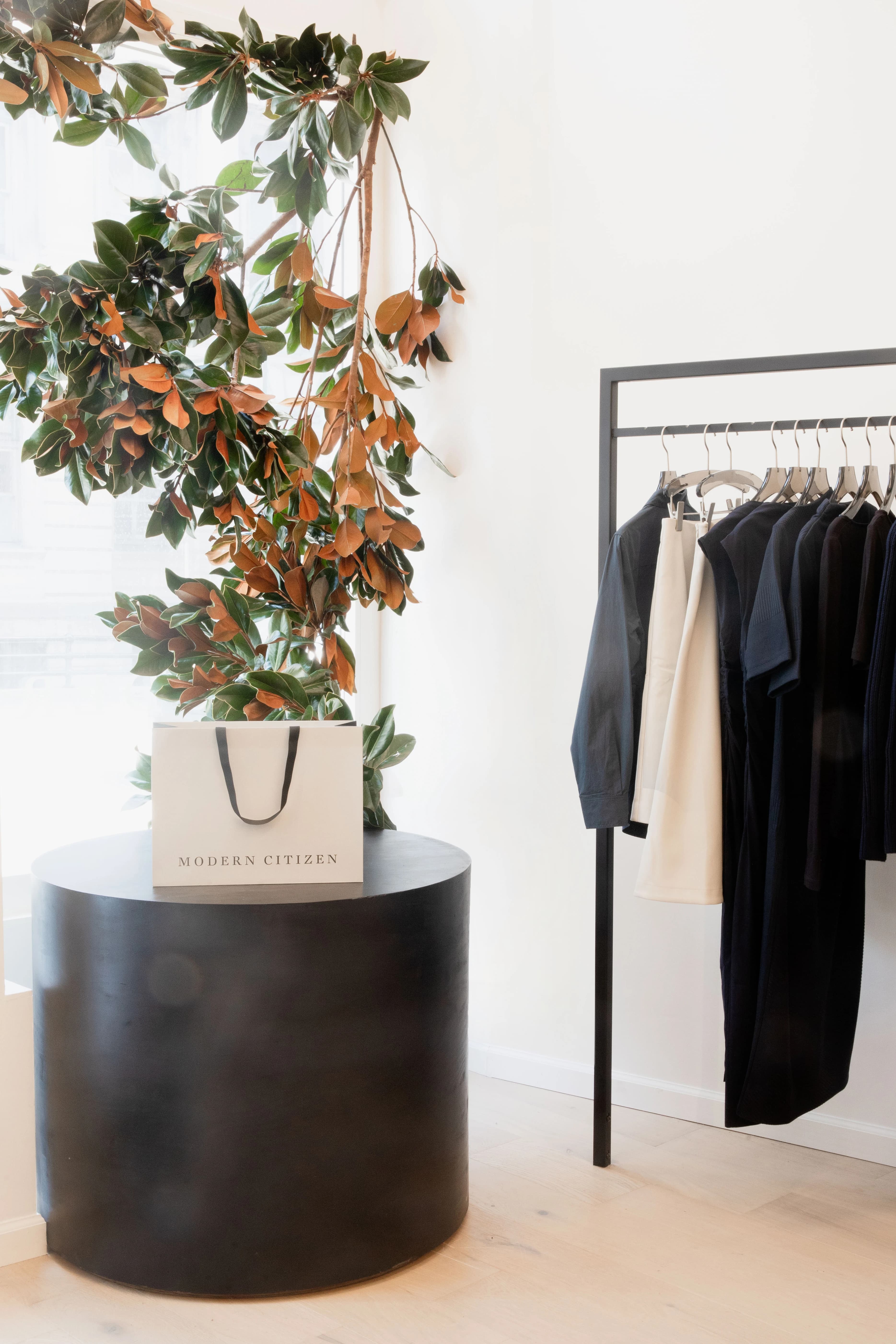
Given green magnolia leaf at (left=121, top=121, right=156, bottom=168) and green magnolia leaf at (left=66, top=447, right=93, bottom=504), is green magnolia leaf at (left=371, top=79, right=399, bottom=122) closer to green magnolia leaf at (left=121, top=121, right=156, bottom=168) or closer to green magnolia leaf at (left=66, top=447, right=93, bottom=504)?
green magnolia leaf at (left=121, top=121, right=156, bottom=168)

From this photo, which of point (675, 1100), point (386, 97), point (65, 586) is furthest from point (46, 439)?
point (675, 1100)

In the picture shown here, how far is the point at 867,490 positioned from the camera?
6.84ft

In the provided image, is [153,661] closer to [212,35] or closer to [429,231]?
[212,35]

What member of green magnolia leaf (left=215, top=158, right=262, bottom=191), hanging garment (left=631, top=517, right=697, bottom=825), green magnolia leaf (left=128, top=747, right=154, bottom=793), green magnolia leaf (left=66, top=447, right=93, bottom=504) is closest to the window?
green magnolia leaf (left=215, top=158, right=262, bottom=191)

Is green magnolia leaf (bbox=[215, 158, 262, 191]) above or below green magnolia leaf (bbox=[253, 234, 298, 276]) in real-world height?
above

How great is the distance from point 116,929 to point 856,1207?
4.66 ft

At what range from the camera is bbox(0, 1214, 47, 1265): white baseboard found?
1964 millimetres

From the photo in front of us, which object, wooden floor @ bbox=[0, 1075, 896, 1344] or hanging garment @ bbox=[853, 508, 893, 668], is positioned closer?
wooden floor @ bbox=[0, 1075, 896, 1344]

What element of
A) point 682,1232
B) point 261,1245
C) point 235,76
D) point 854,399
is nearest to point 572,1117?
point 682,1232

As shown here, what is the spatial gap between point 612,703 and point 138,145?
1.35 meters

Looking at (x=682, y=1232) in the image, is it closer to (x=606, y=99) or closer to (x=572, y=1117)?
(x=572, y=1117)

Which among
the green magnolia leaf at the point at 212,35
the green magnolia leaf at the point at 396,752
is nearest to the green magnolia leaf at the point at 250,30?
the green magnolia leaf at the point at 212,35

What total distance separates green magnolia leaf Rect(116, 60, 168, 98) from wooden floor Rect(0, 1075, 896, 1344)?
1.97 meters

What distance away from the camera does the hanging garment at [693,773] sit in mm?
→ 2107
